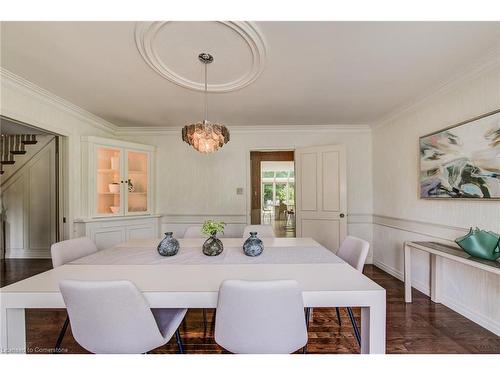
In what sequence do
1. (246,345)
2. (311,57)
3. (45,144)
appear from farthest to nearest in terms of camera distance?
(45,144), (311,57), (246,345)

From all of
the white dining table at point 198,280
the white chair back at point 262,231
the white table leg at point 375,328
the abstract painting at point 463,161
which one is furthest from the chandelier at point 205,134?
the abstract painting at point 463,161

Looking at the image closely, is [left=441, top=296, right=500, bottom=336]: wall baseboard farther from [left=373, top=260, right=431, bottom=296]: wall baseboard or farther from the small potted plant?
the small potted plant

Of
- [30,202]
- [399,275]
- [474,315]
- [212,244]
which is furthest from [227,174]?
[30,202]

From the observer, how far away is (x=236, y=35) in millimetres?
1508

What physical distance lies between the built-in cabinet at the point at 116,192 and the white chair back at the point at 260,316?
2706 mm

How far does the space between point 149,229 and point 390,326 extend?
129 inches

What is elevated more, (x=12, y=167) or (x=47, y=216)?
(x=12, y=167)

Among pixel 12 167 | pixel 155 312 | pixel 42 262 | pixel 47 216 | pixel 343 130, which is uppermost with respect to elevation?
pixel 343 130

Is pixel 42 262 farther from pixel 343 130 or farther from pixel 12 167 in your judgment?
pixel 343 130

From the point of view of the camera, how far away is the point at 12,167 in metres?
3.94

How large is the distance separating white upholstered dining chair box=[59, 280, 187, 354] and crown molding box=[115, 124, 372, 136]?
10.0ft

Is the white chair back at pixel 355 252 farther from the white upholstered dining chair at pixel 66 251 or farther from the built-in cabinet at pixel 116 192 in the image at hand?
the built-in cabinet at pixel 116 192

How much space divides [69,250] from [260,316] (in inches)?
62.9
